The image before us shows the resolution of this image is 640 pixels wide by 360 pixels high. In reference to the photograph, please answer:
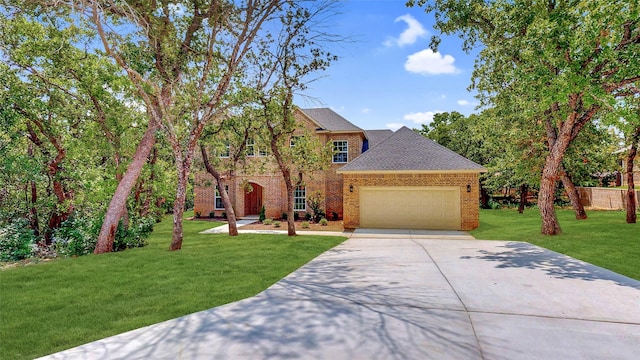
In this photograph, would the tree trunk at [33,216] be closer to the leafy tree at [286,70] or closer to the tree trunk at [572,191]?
the leafy tree at [286,70]

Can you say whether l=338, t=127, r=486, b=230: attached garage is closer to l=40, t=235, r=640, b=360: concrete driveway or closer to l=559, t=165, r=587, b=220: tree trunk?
l=559, t=165, r=587, b=220: tree trunk

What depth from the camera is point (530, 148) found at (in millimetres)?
17266

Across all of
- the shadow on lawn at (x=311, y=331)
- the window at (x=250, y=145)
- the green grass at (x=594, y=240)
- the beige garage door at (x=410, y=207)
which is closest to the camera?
the shadow on lawn at (x=311, y=331)

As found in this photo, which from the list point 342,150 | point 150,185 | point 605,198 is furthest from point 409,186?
point 605,198

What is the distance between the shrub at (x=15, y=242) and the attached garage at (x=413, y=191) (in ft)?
43.4

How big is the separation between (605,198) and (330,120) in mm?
21260

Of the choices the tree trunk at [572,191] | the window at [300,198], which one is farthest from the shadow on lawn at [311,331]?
the window at [300,198]

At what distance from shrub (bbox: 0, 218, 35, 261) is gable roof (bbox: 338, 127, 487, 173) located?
13.2 m

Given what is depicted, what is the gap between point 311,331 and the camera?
429 centimetres

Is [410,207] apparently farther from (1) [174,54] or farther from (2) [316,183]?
(1) [174,54]

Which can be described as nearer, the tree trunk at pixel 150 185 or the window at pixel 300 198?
the tree trunk at pixel 150 185

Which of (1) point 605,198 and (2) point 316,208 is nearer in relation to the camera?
(2) point 316,208

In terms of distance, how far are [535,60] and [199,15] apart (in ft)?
36.6

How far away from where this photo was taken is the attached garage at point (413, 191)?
52.1ft
